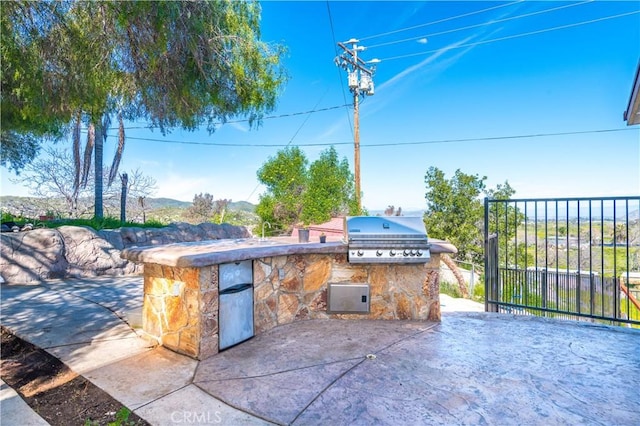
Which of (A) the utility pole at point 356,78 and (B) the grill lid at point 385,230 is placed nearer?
(B) the grill lid at point 385,230

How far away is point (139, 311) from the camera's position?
3.70m

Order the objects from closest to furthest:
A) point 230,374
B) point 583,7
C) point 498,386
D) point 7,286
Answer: point 498,386 < point 230,374 < point 7,286 < point 583,7

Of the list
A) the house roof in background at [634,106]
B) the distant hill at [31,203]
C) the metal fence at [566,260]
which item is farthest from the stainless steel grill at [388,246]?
the distant hill at [31,203]

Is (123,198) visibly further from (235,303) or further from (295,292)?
(235,303)

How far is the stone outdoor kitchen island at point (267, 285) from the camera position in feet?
7.81

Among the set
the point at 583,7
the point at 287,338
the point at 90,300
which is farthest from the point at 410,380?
the point at 583,7

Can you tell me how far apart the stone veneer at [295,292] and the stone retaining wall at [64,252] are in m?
4.23

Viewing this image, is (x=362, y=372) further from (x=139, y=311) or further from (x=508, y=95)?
(x=508, y=95)

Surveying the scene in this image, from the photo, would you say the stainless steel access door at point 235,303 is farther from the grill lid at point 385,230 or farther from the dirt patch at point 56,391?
the grill lid at point 385,230

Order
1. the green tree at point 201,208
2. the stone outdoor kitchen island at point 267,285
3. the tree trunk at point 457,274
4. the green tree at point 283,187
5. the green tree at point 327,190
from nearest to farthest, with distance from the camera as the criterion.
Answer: the stone outdoor kitchen island at point 267,285, the tree trunk at point 457,274, the green tree at point 327,190, the green tree at point 283,187, the green tree at point 201,208

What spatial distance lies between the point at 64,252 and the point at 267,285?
516cm

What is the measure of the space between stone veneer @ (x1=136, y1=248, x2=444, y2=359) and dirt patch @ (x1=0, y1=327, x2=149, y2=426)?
2.08 feet

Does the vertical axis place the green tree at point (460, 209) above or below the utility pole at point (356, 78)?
below

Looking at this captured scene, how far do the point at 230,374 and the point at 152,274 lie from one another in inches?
44.5
